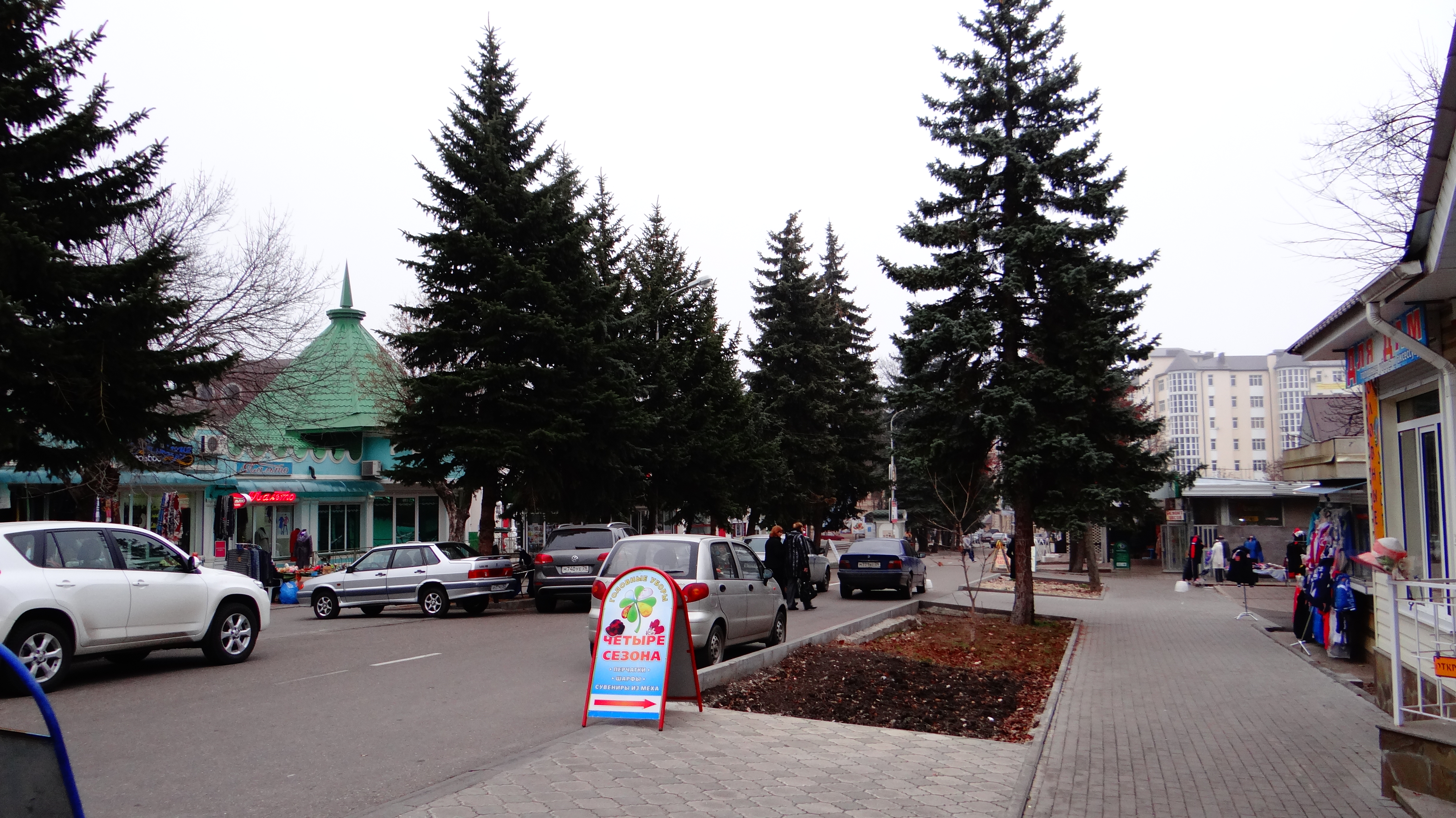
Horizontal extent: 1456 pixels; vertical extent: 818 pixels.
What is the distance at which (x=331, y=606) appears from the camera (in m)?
20.2

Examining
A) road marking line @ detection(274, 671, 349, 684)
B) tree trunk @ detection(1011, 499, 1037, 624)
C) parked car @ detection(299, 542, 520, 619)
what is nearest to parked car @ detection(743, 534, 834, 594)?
tree trunk @ detection(1011, 499, 1037, 624)

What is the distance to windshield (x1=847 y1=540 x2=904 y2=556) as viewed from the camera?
25781mm

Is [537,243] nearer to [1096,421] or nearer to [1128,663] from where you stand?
Answer: [1096,421]

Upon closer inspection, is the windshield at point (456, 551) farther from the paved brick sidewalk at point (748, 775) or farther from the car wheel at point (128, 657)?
the paved brick sidewalk at point (748, 775)

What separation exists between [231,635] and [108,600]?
202 centimetres

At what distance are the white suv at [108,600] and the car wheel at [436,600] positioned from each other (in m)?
6.79

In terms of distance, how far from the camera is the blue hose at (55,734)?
2.87 meters

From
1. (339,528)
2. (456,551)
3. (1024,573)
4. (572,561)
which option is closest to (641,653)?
(572,561)

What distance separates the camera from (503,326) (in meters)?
24.4

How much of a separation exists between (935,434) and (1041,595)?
42.1ft

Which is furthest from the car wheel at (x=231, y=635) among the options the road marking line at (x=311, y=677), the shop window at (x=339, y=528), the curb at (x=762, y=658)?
the shop window at (x=339, y=528)

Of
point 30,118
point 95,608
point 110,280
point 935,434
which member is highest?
point 30,118

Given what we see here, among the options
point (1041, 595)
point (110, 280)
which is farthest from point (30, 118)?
point (1041, 595)

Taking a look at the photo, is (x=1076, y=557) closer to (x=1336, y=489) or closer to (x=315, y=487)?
(x=1336, y=489)
